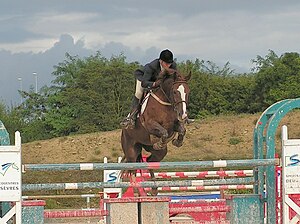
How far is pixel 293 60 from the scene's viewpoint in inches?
1810

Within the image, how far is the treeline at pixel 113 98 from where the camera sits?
45.7 meters

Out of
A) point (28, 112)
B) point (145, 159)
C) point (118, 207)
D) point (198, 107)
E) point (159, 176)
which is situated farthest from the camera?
point (28, 112)

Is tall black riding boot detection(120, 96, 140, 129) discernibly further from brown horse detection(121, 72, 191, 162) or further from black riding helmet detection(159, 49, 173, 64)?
black riding helmet detection(159, 49, 173, 64)

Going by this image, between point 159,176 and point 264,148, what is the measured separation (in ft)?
11.5

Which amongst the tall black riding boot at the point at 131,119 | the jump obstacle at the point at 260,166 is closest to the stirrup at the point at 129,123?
the tall black riding boot at the point at 131,119

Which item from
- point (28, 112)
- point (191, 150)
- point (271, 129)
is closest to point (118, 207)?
point (271, 129)

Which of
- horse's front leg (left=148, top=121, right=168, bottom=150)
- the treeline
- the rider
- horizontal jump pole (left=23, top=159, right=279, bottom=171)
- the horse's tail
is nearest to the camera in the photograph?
horizontal jump pole (left=23, top=159, right=279, bottom=171)

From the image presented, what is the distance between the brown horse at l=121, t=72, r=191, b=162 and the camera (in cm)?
802

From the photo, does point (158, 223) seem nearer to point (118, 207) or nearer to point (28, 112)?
point (118, 207)

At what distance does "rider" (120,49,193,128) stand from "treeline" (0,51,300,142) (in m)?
35.3

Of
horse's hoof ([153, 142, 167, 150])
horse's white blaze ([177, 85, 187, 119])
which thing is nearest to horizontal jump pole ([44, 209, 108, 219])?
horse's white blaze ([177, 85, 187, 119])

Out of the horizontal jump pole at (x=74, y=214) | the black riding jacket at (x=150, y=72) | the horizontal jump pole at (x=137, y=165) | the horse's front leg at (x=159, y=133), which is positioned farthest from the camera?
the black riding jacket at (x=150, y=72)

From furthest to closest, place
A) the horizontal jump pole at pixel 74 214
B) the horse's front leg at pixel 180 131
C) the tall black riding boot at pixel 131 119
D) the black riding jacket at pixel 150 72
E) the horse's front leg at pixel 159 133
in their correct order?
the tall black riding boot at pixel 131 119 < the black riding jacket at pixel 150 72 < the horse's front leg at pixel 159 133 < the horse's front leg at pixel 180 131 < the horizontal jump pole at pixel 74 214

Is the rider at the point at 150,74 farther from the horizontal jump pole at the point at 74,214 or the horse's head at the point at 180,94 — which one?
the horizontal jump pole at the point at 74,214
